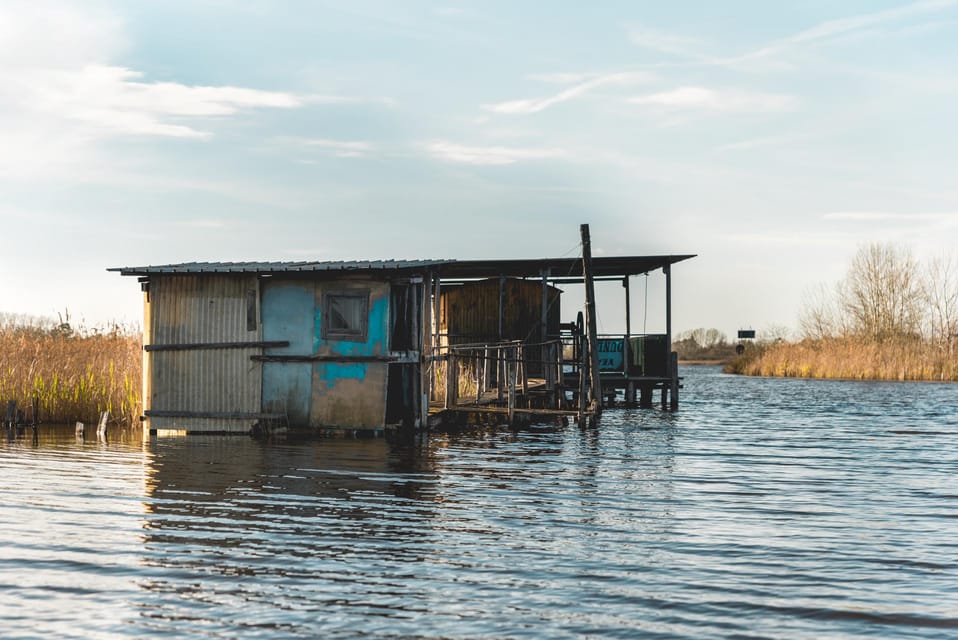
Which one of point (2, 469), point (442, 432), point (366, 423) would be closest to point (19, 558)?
point (2, 469)

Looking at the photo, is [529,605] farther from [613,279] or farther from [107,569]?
[613,279]

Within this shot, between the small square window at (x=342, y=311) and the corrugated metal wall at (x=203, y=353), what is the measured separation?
Result: 4.46 ft

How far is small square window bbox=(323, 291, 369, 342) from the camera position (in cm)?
2000

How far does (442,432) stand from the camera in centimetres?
2206

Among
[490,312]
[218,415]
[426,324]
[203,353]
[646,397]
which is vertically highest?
[490,312]

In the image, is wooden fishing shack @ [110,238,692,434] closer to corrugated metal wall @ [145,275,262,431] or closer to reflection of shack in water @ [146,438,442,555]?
corrugated metal wall @ [145,275,262,431]

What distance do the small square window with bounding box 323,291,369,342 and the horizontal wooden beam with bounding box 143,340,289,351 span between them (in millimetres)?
886

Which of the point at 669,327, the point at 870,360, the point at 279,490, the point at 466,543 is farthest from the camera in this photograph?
the point at 870,360

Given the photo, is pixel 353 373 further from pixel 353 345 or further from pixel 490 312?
pixel 490 312

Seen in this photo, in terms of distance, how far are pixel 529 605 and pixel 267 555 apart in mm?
2662

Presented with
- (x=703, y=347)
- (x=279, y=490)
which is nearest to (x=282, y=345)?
(x=279, y=490)

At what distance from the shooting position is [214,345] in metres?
20.2

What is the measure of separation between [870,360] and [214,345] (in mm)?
40296

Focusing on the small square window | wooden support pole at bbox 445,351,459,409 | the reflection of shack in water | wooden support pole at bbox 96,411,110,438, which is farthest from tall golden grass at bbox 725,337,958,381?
wooden support pole at bbox 96,411,110,438
